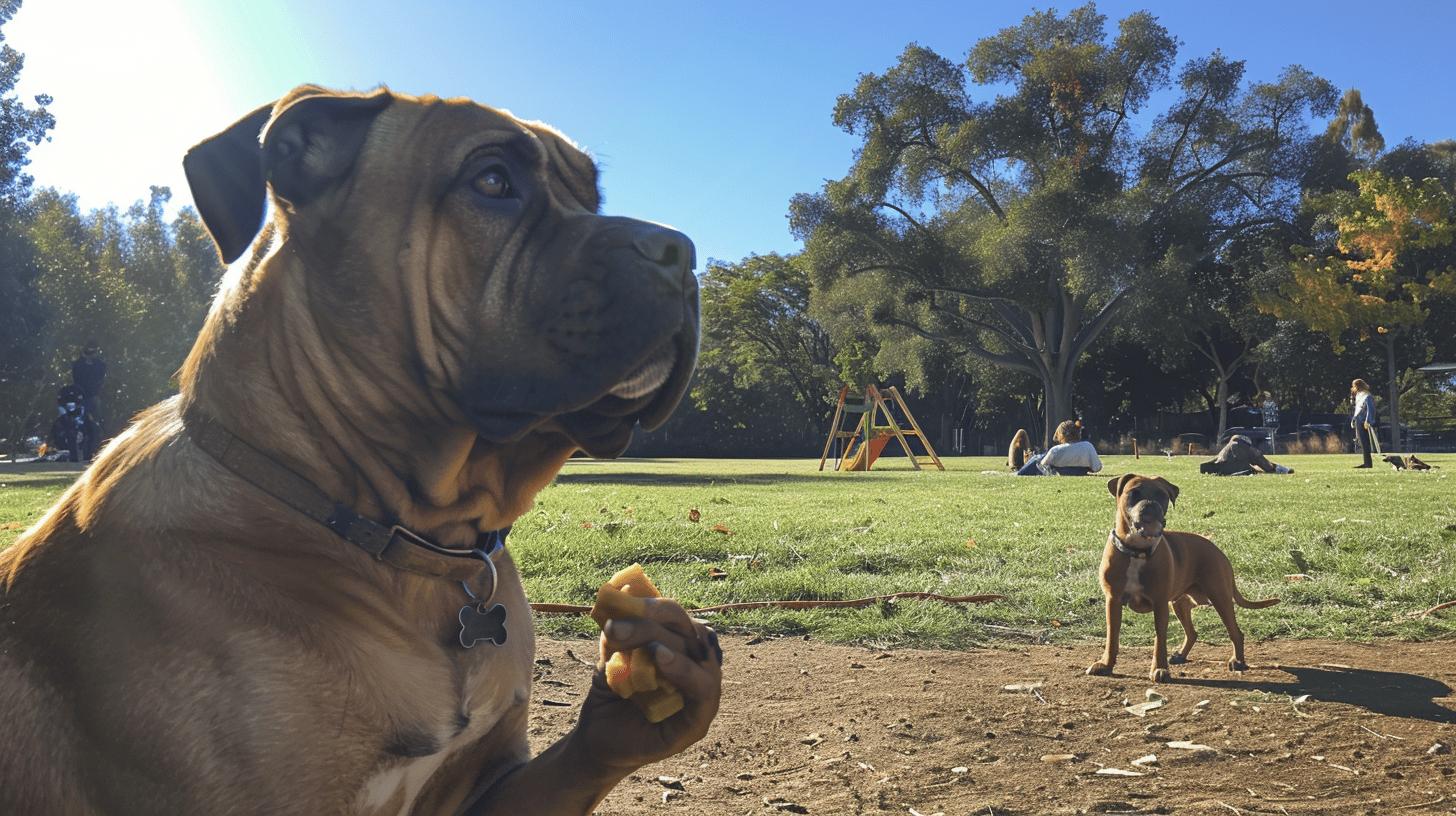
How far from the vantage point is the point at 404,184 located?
2156 mm

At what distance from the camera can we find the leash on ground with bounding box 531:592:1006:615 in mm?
5691

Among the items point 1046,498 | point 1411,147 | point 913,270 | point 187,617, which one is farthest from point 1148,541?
point 1411,147

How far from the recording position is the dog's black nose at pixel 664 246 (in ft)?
7.22

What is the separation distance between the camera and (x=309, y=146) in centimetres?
213

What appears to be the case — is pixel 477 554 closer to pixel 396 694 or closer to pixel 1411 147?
pixel 396 694

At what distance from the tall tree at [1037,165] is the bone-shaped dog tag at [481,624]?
34716mm

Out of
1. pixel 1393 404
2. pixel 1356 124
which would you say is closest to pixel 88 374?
pixel 1393 404

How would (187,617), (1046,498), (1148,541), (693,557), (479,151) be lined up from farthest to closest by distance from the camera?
(1046,498) < (693,557) < (1148,541) < (479,151) < (187,617)

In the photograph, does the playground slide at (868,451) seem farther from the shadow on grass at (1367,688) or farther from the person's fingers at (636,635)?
the person's fingers at (636,635)

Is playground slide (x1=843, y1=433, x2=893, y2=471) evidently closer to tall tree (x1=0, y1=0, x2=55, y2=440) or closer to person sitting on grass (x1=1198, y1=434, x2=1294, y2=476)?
person sitting on grass (x1=1198, y1=434, x2=1294, y2=476)

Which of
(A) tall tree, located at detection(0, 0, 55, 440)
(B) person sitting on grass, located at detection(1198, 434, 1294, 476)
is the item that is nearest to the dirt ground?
(B) person sitting on grass, located at detection(1198, 434, 1294, 476)

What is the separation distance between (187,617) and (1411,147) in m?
48.0

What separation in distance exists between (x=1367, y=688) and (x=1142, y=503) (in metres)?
1.14

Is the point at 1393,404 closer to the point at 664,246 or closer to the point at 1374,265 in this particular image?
the point at 1374,265
